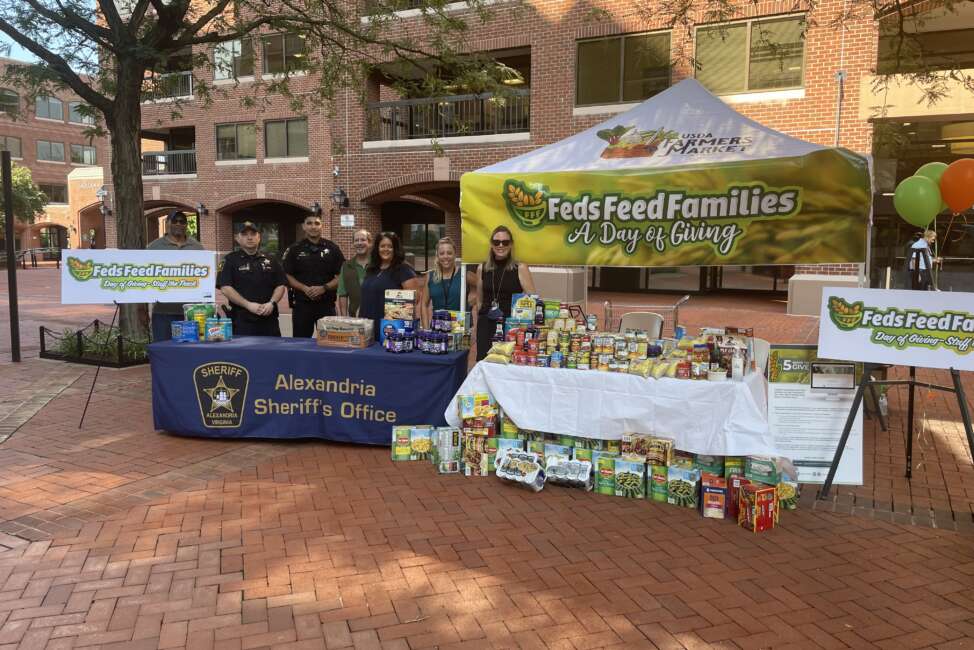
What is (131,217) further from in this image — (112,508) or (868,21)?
(868,21)

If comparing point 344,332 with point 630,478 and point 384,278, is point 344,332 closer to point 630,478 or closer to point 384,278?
point 384,278

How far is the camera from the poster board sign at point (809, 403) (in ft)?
15.8

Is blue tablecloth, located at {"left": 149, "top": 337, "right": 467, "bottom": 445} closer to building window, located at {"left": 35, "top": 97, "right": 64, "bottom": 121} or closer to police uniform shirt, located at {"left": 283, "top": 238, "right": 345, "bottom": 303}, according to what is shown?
police uniform shirt, located at {"left": 283, "top": 238, "right": 345, "bottom": 303}

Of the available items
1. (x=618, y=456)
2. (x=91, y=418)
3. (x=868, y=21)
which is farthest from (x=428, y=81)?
(x=868, y=21)

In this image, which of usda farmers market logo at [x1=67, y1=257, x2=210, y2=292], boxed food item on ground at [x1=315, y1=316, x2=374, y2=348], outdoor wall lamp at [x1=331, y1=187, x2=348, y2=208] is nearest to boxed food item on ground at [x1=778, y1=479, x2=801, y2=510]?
boxed food item on ground at [x1=315, y1=316, x2=374, y2=348]

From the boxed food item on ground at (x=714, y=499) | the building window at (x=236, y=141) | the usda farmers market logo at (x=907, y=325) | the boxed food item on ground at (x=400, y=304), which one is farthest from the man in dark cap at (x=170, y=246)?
the building window at (x=236, y=141)

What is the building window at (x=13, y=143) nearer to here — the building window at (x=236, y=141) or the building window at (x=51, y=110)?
the building window at (x=51, y=110)

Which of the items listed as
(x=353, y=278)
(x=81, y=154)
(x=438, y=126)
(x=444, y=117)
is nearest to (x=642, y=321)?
(x=353, y=278)

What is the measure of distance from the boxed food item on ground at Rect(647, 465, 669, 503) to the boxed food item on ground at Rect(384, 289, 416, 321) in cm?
236

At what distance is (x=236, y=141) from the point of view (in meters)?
24.4

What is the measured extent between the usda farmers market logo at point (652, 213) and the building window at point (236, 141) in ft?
67.8

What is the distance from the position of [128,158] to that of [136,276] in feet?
14.9

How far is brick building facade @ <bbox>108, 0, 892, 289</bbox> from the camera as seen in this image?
47.2 ft

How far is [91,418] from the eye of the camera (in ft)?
21.8
